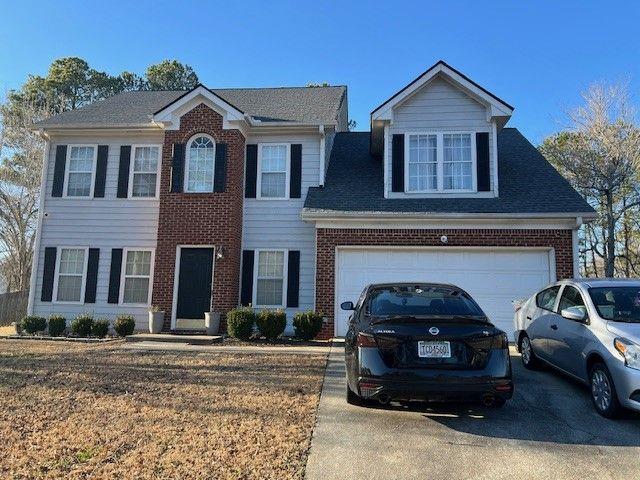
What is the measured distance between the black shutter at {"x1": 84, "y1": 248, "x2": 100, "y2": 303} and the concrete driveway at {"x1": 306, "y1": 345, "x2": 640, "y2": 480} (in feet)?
31.6

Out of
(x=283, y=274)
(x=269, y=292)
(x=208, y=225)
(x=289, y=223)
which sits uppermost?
(x=289, y=223)

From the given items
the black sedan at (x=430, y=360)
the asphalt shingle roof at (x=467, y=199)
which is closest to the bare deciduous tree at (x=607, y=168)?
the asphalt shingle roof at (x=467, y=199)

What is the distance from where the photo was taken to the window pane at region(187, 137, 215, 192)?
12664 mm

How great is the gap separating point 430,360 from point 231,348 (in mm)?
6021

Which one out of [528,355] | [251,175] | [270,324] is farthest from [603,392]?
[251,175]

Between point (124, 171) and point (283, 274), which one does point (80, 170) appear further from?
point (283, 274)

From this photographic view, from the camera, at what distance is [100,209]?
1345cm

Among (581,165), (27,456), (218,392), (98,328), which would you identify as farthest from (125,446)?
(581,165)

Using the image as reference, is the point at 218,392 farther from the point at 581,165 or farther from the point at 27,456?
the point at 581,165

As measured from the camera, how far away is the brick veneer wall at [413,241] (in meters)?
11.2

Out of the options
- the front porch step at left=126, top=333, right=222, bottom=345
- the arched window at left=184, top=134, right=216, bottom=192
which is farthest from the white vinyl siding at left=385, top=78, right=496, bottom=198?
the front porch step at left=126, top=333, right=222, bottom=345

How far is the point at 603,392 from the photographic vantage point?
5180 millimetres

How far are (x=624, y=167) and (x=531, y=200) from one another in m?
11.5

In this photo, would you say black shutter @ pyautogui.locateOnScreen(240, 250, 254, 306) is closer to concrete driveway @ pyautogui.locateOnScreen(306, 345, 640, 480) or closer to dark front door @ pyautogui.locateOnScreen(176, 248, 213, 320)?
dark front door @ pyautogui.locateOnScreen(176, 248, 213, 320)
